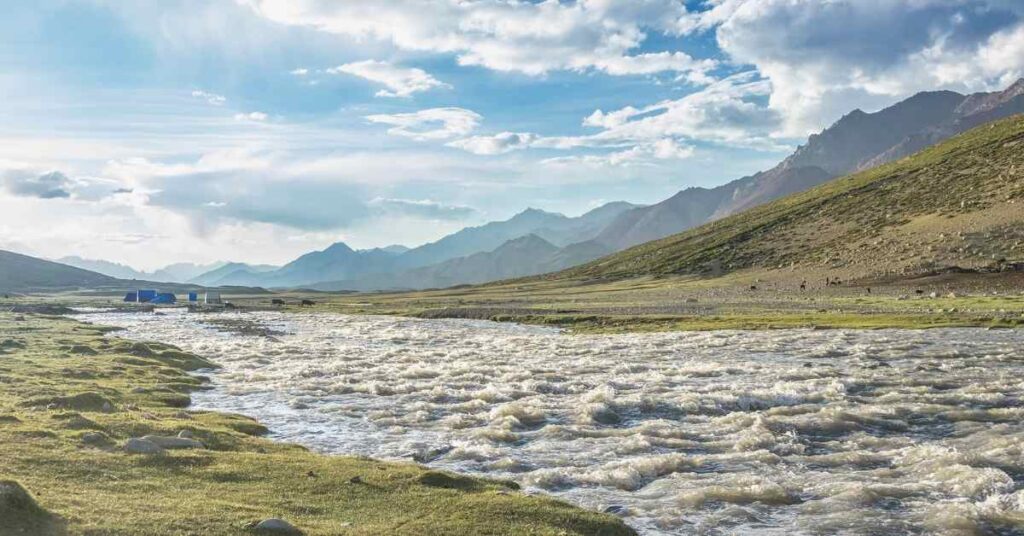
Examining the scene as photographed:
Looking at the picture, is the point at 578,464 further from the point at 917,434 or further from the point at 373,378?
the point at 373,378

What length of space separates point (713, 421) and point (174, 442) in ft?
64.3

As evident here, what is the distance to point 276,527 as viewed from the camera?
13.2 meters

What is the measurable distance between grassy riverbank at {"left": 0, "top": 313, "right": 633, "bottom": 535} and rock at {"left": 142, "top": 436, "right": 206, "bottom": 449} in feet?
1.54

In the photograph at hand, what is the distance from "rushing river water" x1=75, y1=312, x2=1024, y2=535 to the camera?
1727 centimetres

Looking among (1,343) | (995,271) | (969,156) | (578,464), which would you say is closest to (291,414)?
(578,464)

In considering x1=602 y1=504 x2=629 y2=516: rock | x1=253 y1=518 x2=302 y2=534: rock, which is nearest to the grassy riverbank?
x1=253 y1=518 x2=302 y2=534: rock

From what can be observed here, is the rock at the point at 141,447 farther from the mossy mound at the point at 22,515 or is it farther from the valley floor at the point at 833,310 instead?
the valley floor at the point at 833,310

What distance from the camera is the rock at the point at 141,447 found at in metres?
19.2

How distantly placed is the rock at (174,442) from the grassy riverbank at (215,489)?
47cm

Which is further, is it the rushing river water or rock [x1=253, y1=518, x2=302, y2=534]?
the rushing river water

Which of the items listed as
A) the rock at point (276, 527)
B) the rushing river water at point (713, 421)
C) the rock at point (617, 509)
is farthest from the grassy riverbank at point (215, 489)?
the rushing river water at point (713, 421)

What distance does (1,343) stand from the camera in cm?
5200

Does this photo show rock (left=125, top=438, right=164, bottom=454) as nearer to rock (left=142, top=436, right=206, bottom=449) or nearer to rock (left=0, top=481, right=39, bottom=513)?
rock (left=142, top=436, right=206, bottom=449)

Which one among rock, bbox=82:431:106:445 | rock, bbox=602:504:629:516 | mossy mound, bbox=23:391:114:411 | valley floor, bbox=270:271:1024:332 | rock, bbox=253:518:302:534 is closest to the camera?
rock, bbox=253:518:302:534
